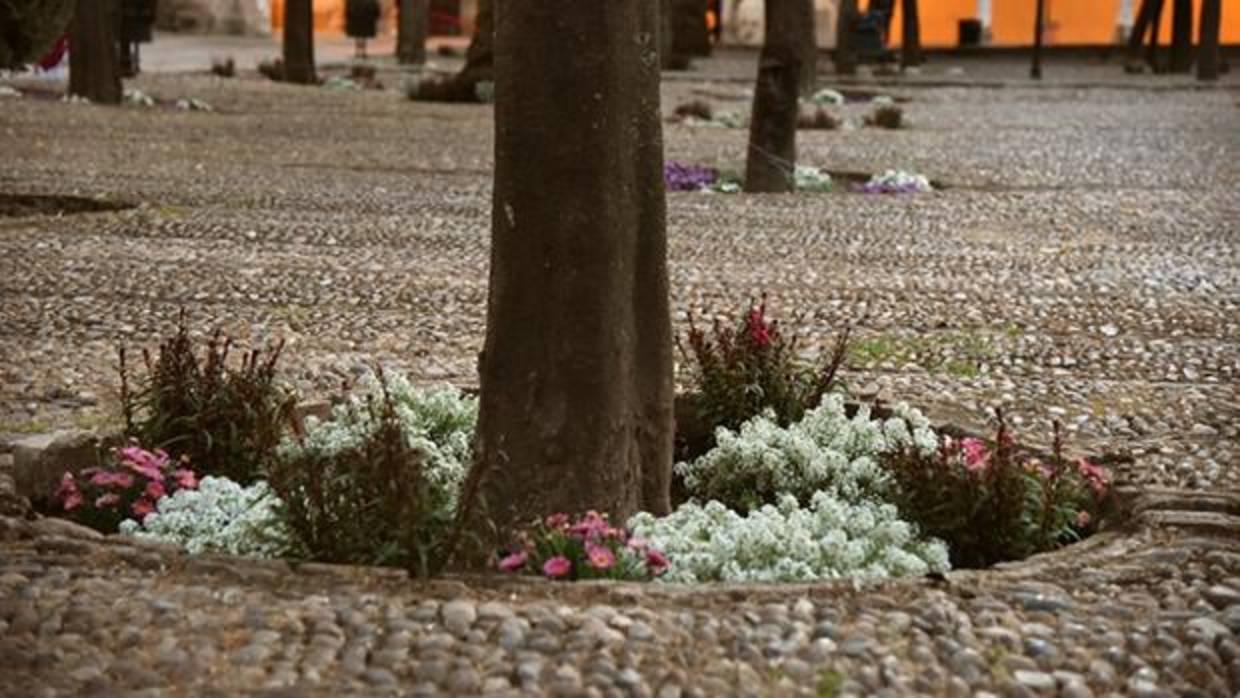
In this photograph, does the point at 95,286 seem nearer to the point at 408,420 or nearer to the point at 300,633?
the point at 408,420

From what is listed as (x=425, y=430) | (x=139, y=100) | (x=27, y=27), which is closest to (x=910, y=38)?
(x=139, y=100)

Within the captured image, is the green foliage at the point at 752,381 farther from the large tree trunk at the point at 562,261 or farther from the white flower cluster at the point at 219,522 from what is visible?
the white flower cluster at the point at 219,522

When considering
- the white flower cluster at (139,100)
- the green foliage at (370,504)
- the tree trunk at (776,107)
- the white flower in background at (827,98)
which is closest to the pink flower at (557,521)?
the green foliage at (370,504)

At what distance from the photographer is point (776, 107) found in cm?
1309

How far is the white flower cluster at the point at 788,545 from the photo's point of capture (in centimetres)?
445

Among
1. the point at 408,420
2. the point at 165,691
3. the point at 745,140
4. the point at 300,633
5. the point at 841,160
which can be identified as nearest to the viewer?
the point at 165,691

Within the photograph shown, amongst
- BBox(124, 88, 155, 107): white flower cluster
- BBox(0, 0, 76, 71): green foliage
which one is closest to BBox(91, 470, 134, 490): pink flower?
BBox(0, 0, 76, 71): green foliage

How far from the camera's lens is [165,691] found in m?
3.60

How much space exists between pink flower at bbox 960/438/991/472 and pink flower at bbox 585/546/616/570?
3.01 feet

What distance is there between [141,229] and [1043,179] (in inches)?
261

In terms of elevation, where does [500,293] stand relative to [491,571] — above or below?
above

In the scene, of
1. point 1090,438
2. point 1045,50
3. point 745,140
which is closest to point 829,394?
point 1090,438

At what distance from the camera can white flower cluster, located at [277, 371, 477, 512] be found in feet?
16.3

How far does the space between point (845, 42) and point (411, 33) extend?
6492 mm
